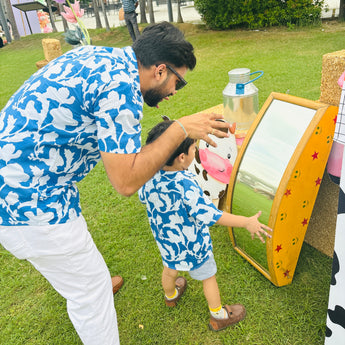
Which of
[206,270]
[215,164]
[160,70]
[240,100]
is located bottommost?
[206,270]

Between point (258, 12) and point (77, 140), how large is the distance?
11509mm

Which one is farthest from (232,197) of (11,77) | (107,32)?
(107,32)

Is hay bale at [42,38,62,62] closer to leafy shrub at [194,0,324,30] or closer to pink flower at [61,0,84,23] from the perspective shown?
pink flower at [61,0,84,23]

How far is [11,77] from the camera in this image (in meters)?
10.5

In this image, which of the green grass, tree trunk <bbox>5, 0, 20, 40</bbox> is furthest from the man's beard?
tree trunk <bbox>5, 0, 20, 40</bbox>

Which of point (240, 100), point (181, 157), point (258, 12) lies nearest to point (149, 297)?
point (181, 157)

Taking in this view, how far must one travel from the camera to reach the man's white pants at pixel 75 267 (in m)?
1.48

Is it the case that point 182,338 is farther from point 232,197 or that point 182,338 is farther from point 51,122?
point 51,122

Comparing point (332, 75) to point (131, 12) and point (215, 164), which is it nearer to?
point (215, 164)

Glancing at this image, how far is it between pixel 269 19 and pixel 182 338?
11.0 metres

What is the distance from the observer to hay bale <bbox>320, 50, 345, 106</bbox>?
204 cm

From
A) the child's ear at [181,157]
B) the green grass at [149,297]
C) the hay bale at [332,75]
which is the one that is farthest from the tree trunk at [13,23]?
the child's ear at [181,157]

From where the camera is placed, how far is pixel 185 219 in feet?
5.90

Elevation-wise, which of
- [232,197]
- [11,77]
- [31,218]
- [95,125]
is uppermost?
[95,125]
